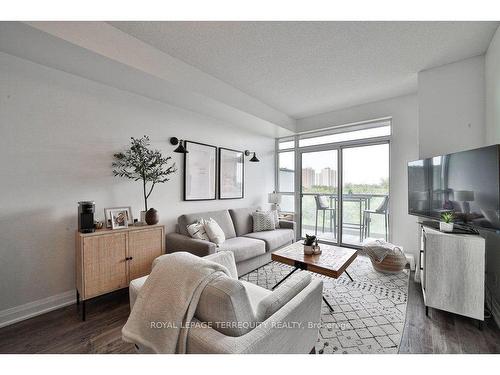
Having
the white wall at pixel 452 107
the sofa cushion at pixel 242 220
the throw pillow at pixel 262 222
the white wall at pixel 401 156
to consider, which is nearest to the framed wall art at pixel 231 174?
the sofa cushion at pixel 242 220

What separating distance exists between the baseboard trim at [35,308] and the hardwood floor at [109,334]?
0.20 ft

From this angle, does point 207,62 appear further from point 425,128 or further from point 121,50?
point 425,128

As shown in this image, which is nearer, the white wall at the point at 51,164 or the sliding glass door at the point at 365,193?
the white wall at the point at 51,164

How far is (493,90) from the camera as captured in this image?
83.9 inches

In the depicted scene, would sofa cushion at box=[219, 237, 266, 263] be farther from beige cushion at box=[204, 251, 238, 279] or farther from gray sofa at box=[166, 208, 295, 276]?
beige cushion at box=[204, 251, 238, 279]

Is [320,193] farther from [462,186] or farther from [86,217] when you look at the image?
[86,217]

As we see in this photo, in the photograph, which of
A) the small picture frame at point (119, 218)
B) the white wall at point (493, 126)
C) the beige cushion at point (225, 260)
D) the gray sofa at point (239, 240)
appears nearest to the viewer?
the beige cushion at point (225, 260)

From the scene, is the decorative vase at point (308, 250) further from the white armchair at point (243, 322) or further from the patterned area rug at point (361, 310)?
the white armchair at point (243, 322)

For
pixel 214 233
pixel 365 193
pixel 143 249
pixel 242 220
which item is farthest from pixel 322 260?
pixel 365 193

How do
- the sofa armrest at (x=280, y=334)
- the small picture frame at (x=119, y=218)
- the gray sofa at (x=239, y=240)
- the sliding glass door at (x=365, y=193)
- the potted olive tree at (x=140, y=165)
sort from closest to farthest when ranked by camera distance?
the sofa armrest at (x=280, y=334) < the small picture frame at (x=119, y=218) < the potted olive tree at (x=140, y=165) < the gray sofa at (x=239, y=240) < the sliding glass door at (x=365, y=193)

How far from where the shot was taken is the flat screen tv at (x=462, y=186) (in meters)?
1.63

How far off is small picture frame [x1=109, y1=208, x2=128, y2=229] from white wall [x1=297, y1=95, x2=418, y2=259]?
13.1 feet

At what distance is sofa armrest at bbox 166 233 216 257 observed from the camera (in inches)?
99.3
